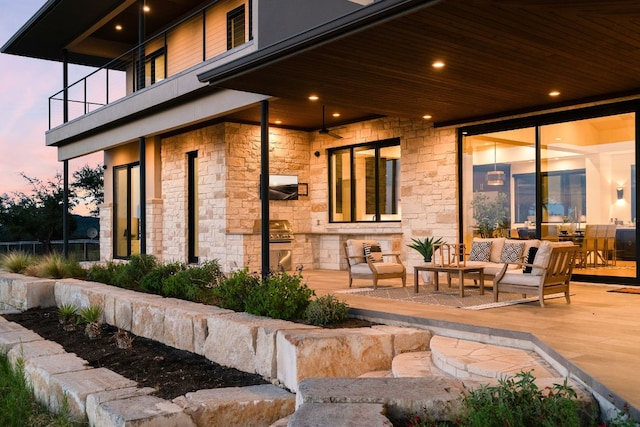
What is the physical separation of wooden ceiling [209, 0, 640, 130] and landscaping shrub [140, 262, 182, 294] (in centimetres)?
272

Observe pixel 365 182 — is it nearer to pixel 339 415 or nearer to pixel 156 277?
pixel 156 277

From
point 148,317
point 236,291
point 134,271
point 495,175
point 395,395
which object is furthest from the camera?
point 495,175

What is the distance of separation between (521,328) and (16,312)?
799 cm

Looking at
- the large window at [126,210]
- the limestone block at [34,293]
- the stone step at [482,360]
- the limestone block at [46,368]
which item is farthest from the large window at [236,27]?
the stone step at [482,360]

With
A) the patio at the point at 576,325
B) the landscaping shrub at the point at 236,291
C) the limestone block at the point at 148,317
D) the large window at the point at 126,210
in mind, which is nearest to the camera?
the patio at the point at 576,325

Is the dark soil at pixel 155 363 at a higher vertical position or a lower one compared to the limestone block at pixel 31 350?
lower

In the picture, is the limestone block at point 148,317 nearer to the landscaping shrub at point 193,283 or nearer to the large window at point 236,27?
the landscaping shrub at point 193,283

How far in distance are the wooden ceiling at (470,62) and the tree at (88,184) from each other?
19.3 meters

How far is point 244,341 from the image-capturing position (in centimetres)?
551

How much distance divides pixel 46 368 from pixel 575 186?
7626 mm

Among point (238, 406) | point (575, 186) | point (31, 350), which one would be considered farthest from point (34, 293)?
point (575, 186)

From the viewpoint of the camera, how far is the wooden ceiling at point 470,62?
5082mm


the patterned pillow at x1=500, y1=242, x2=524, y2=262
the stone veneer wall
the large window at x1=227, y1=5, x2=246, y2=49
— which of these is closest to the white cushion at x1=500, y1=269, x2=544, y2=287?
the patterned pillow at x1=500, y1=242, x2=524, y2=262

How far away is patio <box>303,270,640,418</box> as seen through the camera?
380cm
